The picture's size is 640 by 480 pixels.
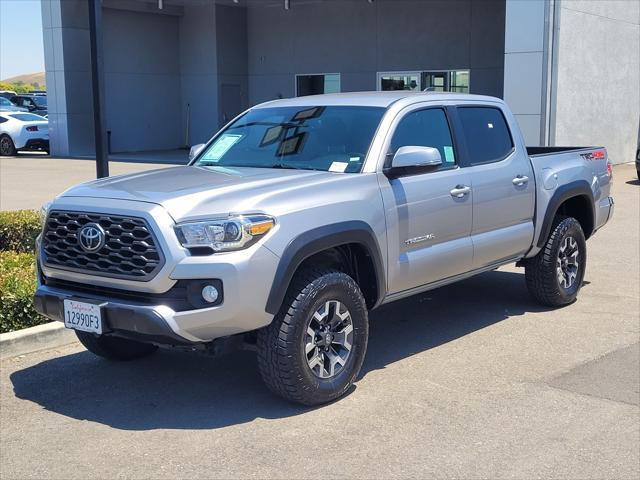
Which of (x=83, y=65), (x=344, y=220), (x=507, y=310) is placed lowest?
(x=507, y=310)

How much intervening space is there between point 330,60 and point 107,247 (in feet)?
80.0

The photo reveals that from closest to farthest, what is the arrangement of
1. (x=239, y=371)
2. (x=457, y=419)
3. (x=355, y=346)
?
(x=457, y=419) → (x=355, y=346) → (x=239, y=371)

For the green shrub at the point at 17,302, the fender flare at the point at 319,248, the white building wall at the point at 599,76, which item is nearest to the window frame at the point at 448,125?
the fender flare at the point at 319,248

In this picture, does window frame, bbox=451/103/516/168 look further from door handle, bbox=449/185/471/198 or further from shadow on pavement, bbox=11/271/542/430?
shadow on pavement, bbox=11/271/542/430

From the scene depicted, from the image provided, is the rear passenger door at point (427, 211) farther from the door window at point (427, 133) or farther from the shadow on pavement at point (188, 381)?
the shadow on pavement at point (188, 381)

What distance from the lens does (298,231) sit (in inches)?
197

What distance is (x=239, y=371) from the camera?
19.8ft

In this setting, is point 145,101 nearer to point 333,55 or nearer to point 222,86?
point 222,86

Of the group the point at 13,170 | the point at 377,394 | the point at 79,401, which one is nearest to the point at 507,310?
the point at 377,394

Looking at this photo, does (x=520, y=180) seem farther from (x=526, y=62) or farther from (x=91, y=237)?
(x=526, y=62)

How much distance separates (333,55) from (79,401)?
2416cm

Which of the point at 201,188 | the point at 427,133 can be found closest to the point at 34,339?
the point at 201,188

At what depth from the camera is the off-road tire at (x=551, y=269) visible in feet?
24.4

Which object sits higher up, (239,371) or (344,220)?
(344,220)
